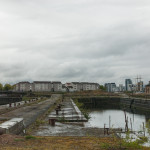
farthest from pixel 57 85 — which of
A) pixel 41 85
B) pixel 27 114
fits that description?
pixel 27 114

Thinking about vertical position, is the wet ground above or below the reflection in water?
above

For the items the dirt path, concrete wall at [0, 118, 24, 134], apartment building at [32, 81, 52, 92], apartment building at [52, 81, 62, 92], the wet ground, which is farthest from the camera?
apartment building at [32, 81, 52, 92]

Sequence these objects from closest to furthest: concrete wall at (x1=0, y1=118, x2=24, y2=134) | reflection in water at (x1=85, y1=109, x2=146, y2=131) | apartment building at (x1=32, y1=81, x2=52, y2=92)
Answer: concrete wall at (x1=0, y1=118, x2=24, y2=134) → reflection in water at (x1=85, y1=109, x2=146, y2=131) → apartment building at (x1=32, y1=81, x2=52, y2=92)

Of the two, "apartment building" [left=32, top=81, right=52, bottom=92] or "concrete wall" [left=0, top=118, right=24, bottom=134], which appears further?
"apartment building" [left=32, top=81, right=52, bottom=92]

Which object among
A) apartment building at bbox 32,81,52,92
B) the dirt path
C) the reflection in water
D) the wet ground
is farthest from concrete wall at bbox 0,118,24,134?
apartment building at bbox 32,81,52,92

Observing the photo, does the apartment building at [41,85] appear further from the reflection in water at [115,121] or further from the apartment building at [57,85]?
the reflection in water at [115,121]

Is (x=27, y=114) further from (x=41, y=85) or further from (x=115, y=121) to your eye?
(x=41, y=85)

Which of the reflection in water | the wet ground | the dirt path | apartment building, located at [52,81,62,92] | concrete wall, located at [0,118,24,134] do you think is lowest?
the reflection in water

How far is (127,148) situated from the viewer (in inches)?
280

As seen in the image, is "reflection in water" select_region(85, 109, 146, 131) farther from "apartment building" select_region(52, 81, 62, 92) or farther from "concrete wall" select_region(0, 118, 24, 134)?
"apartment building" select_region(52, 81, 62, 92)

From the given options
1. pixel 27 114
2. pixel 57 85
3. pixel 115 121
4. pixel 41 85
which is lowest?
pixel 115 121

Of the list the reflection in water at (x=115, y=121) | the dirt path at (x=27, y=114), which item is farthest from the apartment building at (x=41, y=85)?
the dirt path at (x=27, y=114)

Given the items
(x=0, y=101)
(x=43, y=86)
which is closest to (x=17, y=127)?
(x=0, y=101)

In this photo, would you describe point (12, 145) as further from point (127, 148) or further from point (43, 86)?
point (43, 86)
